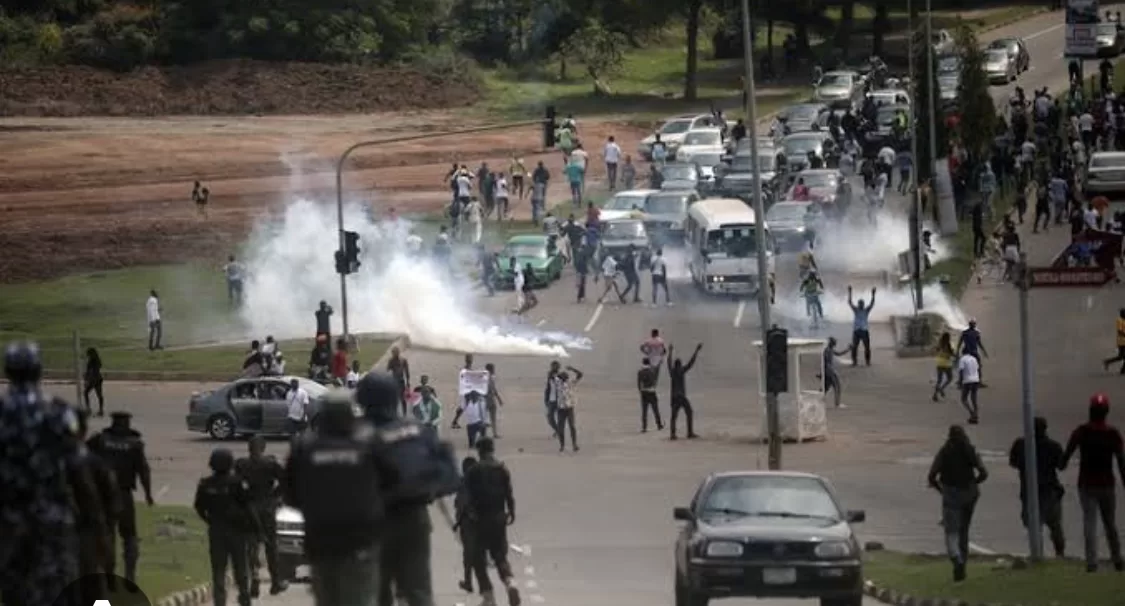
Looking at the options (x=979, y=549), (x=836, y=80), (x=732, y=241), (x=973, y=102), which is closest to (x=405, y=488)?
(x=979, y=549)

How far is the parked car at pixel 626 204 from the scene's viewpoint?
67.4 meters

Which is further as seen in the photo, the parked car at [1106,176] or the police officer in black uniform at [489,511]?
the parked car at [1106,176]

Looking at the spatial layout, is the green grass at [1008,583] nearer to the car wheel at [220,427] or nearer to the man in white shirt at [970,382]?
the man in white shirt at [970,382]

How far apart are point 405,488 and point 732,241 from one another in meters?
47.0

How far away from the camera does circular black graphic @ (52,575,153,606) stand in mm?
14980

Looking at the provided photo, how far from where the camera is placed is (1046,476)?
2786 cm

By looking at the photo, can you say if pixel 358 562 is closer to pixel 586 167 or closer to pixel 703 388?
pixel 703 388

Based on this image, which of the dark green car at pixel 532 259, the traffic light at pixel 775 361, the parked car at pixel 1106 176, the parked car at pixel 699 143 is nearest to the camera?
the traffic light at pixel 775 361

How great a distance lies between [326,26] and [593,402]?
52942 millimetres

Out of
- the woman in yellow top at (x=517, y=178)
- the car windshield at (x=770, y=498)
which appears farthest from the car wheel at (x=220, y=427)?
the woman in yellow top at (x=517, y=178)

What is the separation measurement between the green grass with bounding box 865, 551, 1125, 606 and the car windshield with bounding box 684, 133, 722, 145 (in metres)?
50.8

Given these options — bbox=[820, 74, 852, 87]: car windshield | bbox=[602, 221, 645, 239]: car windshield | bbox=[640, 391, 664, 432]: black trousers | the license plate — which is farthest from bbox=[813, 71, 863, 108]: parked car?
the license plate

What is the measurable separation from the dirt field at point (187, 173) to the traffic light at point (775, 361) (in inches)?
1323

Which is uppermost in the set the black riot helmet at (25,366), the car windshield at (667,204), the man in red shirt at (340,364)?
the black riot helmet at (25,366)
